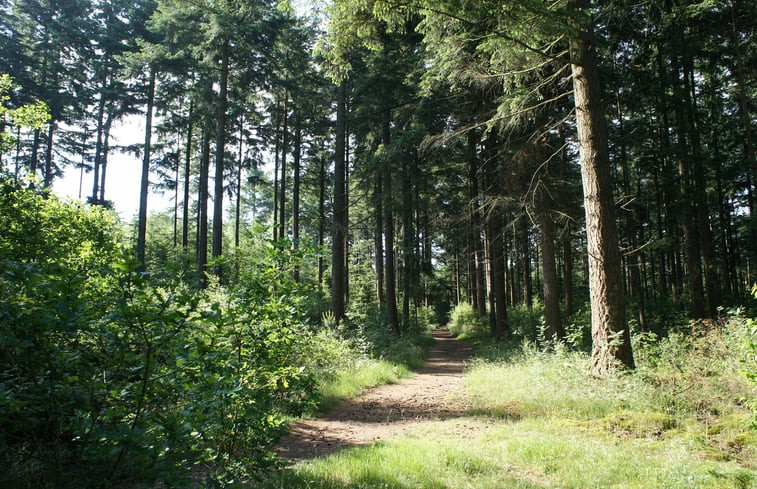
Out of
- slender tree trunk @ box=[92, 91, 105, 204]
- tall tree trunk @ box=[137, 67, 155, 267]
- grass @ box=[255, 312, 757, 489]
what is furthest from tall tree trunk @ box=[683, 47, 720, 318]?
slender tree trunk @ box=[92, 91, 105, 204]

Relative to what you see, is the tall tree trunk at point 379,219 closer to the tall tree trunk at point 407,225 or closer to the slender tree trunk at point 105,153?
the tall tree trunk at point 407,225

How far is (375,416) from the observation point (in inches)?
298

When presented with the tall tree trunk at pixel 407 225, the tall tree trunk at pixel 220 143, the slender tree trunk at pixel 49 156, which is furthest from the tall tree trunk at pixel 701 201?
the slender tree trunk at pixel 49 156

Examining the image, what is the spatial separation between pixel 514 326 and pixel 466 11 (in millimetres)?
14956

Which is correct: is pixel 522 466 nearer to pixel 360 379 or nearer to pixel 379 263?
pixel 360 379

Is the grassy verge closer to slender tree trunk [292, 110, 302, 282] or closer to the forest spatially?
the forest

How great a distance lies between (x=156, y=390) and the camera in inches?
102

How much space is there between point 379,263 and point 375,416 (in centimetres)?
1592

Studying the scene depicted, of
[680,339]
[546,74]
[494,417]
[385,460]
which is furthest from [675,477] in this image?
[546,74]

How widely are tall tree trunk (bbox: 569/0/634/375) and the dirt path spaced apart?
9.64ft

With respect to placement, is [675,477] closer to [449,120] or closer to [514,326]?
[449,120]

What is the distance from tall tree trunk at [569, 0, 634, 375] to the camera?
7.03 metres

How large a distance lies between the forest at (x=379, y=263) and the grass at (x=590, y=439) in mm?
44

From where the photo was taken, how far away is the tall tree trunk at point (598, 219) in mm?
7031
